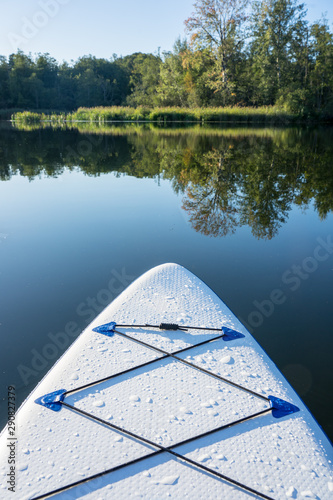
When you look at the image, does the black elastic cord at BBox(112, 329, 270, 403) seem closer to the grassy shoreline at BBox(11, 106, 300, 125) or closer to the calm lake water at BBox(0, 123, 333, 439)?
the calm lake water at BBox(0, 123, 333, 439)

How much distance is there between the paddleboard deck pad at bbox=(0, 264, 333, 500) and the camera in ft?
4.17

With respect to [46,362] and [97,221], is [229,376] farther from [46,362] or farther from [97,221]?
[97,221]

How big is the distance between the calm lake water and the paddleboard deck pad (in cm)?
43

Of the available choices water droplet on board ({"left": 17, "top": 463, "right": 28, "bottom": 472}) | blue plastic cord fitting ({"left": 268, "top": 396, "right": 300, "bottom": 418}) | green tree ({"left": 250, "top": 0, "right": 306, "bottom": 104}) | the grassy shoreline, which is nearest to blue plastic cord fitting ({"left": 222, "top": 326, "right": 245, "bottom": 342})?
blue plastic cord fitting ({"left": 268, "top": 396, "right": 300, "bottom": 418})

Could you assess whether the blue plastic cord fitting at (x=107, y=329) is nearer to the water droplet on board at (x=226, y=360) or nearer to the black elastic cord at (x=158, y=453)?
the black elastic cord at (x=158, y=453)

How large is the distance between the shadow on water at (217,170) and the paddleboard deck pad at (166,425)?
273 centimetres

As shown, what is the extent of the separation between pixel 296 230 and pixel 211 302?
2.78 meters

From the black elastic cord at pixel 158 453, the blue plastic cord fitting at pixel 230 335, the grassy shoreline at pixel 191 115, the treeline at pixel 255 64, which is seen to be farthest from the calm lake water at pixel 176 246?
the treeline at pixel 255 64

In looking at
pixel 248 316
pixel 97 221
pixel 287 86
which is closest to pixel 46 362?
pixel 248 316

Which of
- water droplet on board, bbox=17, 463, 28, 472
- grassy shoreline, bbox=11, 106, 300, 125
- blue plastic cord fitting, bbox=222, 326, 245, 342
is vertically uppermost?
grassy shoreline, bbox=11, 106, 300, 125

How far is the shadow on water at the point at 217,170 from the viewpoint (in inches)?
210

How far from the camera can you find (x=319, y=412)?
192 centimetres

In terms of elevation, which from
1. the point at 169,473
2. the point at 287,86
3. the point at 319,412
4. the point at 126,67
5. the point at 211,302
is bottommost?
the point at 319,412

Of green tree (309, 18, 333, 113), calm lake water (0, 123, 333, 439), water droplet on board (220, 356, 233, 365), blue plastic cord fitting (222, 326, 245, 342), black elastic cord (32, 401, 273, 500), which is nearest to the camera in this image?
black elastic cord (32, 401, 273, 500)
